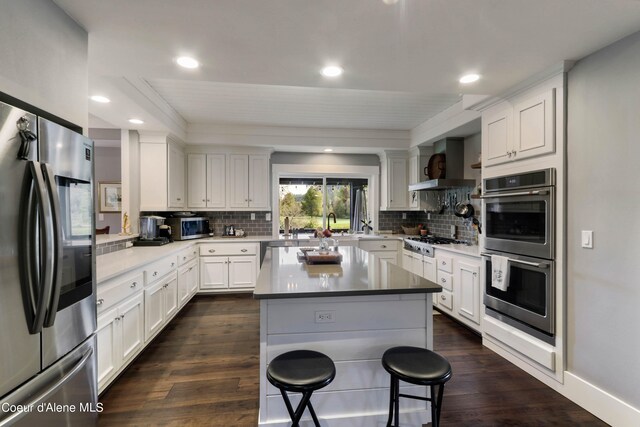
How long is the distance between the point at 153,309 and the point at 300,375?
209 centimetres

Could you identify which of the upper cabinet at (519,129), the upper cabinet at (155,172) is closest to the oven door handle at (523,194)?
the upper cabinet at (519,129)

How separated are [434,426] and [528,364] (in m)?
1.56

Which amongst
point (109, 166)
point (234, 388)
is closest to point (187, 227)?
point (234, 388)

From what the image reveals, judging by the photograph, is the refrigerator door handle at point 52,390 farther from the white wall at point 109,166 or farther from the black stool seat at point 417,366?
the white wall at point 109,166

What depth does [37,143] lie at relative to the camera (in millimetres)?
1147

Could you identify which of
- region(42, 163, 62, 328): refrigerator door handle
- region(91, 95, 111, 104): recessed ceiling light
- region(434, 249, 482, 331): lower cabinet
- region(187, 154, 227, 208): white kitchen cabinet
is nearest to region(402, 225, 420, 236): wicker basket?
region(434, 249, 482, 331): lower cabinet

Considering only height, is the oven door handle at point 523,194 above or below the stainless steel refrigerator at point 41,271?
above

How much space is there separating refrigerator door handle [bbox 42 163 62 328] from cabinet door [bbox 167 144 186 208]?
2999 mm

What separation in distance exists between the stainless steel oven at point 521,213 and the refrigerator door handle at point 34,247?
9.75ft

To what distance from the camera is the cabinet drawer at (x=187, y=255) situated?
361cm

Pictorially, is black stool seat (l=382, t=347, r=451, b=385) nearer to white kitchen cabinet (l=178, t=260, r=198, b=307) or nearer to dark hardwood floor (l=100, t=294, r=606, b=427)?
dark hardwood floor (l=100, t=294, r=606, b=427)

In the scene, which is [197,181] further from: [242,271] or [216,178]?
[242,271]

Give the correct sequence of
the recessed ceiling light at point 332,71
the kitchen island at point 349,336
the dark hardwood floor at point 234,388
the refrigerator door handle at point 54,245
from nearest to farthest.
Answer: the refrigerator door handle at point 54,245 < the kitchen island at point 349,336 < the dark hardwood floor at point 234,388 < the recessed ceiling light at point 332,71

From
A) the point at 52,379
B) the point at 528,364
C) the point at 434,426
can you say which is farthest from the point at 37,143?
the point at 528,364
